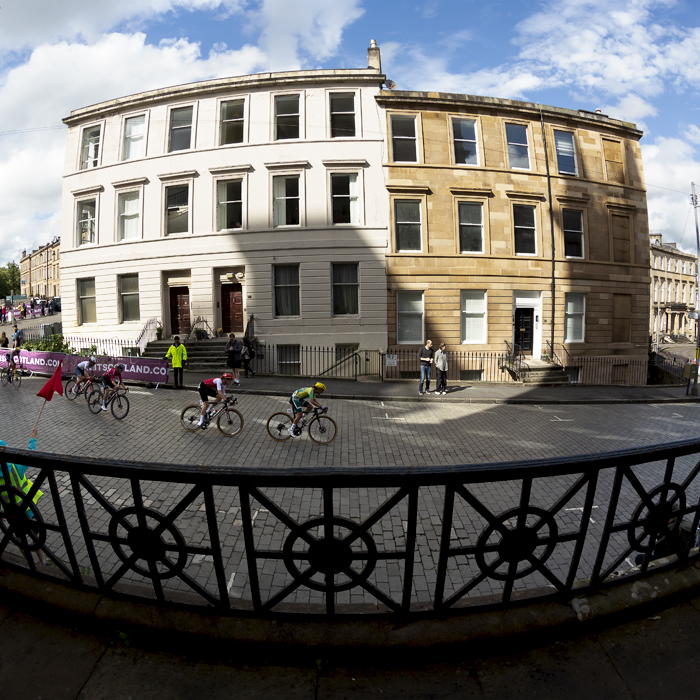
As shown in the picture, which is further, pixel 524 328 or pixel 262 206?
pixel 524 328

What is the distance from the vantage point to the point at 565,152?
22359 mm

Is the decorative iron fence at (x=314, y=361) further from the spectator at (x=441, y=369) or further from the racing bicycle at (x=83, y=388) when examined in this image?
the racing bicycle at (x=83, y=388)

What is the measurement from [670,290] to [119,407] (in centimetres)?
7674

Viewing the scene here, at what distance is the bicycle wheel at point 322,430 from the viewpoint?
9.10 m

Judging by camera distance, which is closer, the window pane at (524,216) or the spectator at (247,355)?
the spectator at (247,355)

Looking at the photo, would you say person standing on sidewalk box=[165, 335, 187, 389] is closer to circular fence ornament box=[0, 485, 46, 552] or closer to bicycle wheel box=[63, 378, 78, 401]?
bicycle wheel box=[63, 378, 78, 401]

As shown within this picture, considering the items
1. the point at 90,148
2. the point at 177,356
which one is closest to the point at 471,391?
the point at 177,356

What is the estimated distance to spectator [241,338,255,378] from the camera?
58.3ft

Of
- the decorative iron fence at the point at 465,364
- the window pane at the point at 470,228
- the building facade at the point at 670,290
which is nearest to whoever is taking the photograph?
the decorative iron fence at the point at 465,364

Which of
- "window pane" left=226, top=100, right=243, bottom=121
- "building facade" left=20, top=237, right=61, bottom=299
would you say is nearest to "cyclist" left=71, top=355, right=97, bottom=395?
"window pane" left=226, top=100, right=243, bottom=121

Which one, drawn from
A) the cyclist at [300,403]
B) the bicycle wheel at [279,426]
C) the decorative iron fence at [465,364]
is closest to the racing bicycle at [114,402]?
the bicycle wheel at [279,426]

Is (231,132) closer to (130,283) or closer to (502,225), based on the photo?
(130,283)

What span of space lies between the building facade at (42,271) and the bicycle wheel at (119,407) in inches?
2757

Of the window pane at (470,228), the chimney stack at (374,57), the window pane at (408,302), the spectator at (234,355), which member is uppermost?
the chimney stack at (374,57)
